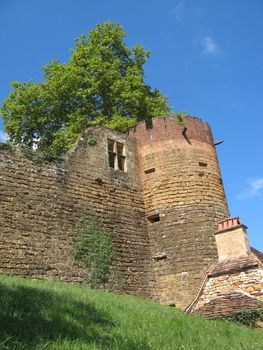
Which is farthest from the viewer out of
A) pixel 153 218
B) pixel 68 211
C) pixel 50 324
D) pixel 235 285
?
pixel 153 218

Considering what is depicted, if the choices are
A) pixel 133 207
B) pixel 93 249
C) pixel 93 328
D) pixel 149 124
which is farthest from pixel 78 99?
pixel 93 328

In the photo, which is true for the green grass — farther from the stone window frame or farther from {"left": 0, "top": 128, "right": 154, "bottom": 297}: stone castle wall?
the stone window frame

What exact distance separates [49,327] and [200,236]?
11302mm

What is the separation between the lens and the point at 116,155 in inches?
710

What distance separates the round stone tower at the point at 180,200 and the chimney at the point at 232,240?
2.06 metres

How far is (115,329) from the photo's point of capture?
6.76 m

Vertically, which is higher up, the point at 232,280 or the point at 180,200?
the point at 180,200

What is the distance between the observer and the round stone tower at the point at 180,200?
16.1m

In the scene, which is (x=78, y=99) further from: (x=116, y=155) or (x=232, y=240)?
(x=232, y=240)

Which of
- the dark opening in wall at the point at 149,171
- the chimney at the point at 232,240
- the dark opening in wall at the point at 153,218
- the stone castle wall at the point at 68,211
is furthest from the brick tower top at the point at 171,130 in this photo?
the chimney at the point at 232,240

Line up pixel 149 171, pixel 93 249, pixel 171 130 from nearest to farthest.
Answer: pixel 93 249 < pixel 149 171 < pixel 171 130

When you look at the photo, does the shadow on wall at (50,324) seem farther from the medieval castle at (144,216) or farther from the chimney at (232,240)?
the chimney at (232,240)

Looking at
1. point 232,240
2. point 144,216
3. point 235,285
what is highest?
point 144,216

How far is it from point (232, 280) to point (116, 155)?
769cm
